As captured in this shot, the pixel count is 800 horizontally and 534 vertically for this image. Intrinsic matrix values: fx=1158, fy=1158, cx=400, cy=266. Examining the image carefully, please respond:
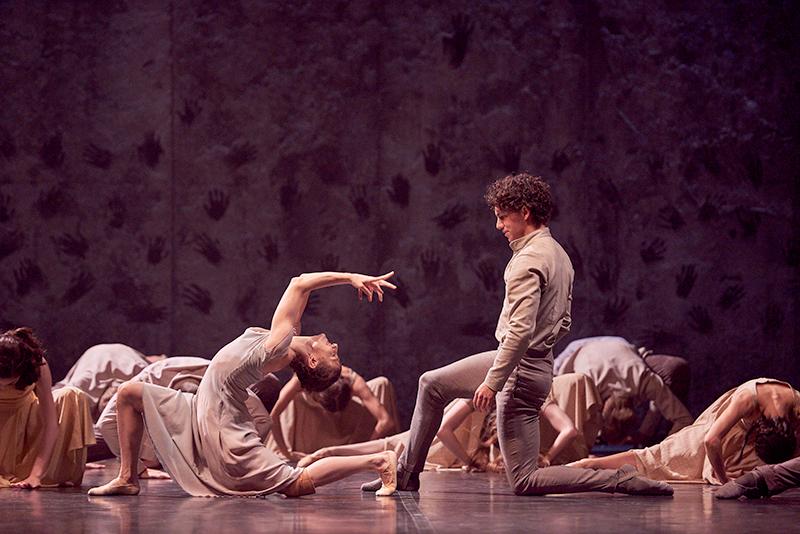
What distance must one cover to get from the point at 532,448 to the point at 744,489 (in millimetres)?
852

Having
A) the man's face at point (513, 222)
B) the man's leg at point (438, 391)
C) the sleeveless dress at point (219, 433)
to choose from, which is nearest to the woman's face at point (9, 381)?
the sleeveless dress at point (219, 433)

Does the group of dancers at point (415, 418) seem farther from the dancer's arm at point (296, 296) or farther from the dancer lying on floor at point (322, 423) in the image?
the dancer lying on floor at point (322, 423)

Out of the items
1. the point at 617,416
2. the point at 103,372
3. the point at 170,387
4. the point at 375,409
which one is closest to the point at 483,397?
the point at 170,387

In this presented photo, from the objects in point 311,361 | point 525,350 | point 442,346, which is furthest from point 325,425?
point 525,350

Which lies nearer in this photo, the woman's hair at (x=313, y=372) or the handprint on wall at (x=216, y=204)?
the woman's hair at (x=313, y=372)

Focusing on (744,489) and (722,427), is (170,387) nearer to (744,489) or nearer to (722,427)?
(722,427)

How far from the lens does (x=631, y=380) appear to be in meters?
7.62

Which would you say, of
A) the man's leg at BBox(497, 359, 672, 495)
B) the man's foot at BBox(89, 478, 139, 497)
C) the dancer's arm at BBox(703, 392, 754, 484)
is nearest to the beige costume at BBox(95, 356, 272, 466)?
the man's foot at BBox(89, 478, 139, 497)

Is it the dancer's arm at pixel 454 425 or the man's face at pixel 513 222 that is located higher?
the man's face at pixel 513 222

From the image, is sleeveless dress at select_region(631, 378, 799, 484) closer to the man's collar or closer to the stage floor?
the stage floor

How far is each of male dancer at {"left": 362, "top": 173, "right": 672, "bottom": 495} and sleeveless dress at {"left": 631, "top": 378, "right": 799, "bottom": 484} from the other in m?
0.91

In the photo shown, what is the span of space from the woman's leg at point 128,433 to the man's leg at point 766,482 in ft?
7.57

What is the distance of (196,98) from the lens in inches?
369

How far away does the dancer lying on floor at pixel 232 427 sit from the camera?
4.47m
